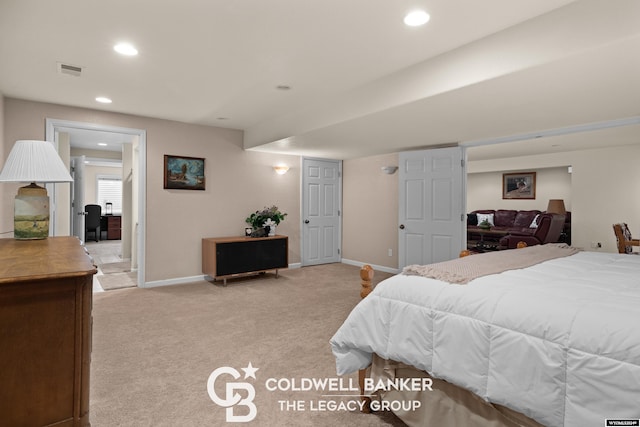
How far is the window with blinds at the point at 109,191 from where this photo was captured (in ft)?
35.4

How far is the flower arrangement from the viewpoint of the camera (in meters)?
5.42

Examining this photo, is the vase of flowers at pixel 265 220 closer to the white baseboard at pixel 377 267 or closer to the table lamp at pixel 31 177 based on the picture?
the white baseboard at pixel 377 267

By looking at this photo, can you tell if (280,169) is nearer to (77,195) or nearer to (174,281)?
(174,281)

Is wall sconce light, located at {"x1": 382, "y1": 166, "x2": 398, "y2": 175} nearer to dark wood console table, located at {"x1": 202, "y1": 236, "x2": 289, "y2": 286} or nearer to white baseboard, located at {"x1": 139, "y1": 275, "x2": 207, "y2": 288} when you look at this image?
dark wood console table, located at {"x1": 202, "y1": 236, "x2": 289, "y2": 286}

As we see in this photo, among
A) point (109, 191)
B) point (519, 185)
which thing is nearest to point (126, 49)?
point (519, 185)

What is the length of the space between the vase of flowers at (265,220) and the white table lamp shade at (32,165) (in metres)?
3.29

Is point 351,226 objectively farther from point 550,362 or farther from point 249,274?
point 550,362

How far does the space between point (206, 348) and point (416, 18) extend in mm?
2845

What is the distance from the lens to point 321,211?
6.62m

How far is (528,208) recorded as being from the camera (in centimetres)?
856

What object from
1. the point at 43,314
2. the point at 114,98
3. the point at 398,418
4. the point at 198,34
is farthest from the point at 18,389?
the point at 114,98

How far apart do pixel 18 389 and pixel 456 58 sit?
3040 millimetres

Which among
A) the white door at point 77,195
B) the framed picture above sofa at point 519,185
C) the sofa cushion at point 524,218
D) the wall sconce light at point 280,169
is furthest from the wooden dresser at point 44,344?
the framed picture above sofa at point 519,185

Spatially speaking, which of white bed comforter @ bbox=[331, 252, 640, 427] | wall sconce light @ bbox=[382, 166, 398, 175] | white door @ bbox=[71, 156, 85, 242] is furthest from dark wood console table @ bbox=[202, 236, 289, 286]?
→ white bed comforter @ bbox=[331, 252, 640, 427]
